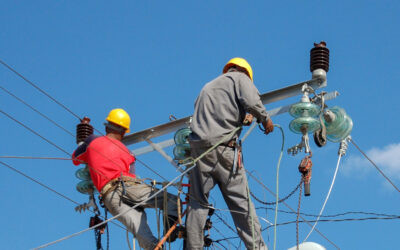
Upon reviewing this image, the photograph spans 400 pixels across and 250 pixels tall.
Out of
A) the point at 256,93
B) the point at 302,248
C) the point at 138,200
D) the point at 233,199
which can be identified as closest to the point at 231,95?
the point at 256,93

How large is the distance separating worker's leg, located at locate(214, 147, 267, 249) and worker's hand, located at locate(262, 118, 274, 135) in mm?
447

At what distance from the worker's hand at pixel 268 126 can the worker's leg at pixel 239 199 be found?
45cm

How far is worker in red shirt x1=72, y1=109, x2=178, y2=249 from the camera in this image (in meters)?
10.4

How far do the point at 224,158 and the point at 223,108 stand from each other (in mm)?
553

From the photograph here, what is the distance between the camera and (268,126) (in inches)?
380

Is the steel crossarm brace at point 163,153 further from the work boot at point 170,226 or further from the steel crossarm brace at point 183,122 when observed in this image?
the work boot at point 170,226

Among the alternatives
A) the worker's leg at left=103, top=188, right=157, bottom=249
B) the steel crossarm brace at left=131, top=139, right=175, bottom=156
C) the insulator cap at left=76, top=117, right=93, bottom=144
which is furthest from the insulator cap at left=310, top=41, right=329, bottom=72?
the insulator cap at left=76, top=117, right=93, bottom=144

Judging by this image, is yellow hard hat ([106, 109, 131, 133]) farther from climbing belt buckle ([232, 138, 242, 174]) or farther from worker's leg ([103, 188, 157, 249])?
climbing belt buckle ([232, 138, 242, 174])

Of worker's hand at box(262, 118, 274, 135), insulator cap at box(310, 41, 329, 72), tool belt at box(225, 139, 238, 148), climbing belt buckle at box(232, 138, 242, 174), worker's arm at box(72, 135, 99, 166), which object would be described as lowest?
climbing belt buckle at box(232, 138, 242, 174)

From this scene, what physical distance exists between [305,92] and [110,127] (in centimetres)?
267

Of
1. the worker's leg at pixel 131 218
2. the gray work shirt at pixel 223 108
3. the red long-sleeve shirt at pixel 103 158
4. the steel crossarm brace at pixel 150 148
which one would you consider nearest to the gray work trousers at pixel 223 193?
the gray work shirt at pixel 223 108

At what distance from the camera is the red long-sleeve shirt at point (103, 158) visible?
10.7 metres

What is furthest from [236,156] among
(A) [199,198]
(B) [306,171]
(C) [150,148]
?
(C) [150,148]

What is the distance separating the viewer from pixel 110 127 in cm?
1164
